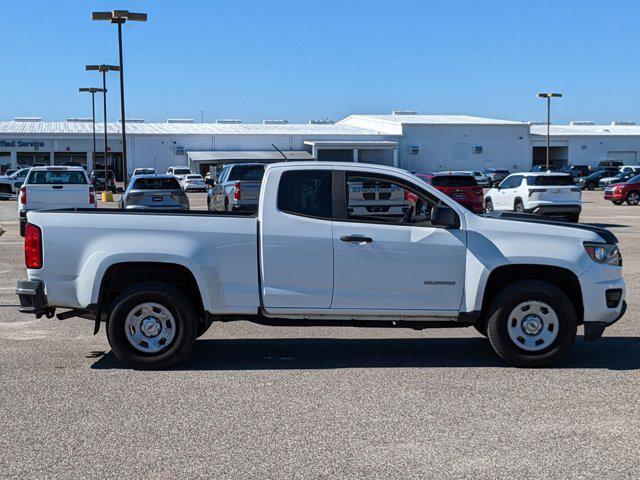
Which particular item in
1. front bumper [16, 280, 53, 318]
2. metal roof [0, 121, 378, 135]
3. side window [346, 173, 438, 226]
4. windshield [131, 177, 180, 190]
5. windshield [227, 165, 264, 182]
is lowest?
front bumper [16, 280, 53, 318]

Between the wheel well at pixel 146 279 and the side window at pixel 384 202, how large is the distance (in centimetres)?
162

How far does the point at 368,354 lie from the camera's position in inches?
337

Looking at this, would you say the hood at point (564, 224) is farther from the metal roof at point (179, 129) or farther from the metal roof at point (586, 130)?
the metal roof at point (586, 130)

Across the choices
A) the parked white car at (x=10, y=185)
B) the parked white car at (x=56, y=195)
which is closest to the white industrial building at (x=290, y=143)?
the parked white car at (x=10, y=185)

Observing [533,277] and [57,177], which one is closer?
[533,277]

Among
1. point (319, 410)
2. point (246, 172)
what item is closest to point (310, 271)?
point (319, 410)

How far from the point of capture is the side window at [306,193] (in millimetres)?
7980

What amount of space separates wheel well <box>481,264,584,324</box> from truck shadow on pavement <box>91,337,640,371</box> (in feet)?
1.72

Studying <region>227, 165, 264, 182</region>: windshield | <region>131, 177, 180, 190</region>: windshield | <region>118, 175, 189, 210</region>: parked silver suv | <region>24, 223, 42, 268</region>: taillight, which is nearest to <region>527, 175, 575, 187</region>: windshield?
<region>227, 165, 264, 182</region>: windshield

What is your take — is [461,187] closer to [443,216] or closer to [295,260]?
[443,216]

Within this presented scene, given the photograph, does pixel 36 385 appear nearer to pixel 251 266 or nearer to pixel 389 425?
pixel 251 266

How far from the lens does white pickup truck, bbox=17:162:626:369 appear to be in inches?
308

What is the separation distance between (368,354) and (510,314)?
1.50m

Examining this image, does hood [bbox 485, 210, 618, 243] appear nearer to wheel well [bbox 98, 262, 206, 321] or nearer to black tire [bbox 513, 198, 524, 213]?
wheel well [bbox 98, 262, 206, 321]
